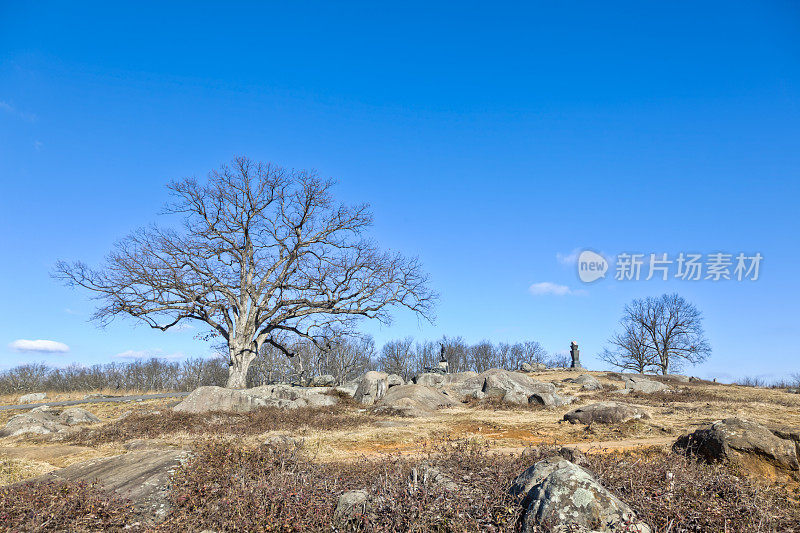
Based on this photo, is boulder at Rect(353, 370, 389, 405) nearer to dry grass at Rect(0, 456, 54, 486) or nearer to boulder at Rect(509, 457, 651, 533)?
dry grass at Rect(0, 456, 54, 486)

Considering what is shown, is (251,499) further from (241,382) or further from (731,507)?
(241,382)

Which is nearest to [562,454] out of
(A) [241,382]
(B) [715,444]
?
(B) [715,444]

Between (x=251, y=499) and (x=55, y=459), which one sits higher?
(x=251, y=499)

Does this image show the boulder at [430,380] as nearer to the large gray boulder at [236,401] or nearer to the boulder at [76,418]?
the large gray boulder at [236,401]

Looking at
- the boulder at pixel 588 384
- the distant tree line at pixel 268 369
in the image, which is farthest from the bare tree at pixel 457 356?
the boulder at pixel 588 384

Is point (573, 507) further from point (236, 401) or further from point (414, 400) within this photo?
point (236, 401)

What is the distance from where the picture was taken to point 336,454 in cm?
1009

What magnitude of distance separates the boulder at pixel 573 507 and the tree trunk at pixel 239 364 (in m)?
23.1

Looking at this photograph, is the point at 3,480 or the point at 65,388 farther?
the point at 65,388

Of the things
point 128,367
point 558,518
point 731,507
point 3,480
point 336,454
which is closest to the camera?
point 558,518

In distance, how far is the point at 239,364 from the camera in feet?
84.9

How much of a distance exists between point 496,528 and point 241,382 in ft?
76.7

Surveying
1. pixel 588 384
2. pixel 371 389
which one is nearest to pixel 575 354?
pixel 588 384

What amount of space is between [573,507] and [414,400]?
15861 mm
